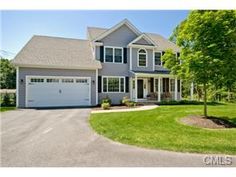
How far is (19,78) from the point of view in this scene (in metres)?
16.8

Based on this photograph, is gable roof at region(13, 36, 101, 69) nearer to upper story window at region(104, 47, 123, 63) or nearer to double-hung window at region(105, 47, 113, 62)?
double-hung window at region(105, 47, 113, 62)

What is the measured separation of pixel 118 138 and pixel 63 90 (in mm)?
11868

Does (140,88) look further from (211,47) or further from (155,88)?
(211,47)

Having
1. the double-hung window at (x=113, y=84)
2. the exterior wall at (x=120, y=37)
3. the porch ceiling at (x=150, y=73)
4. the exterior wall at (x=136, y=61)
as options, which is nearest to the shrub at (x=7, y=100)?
the double-hung window at (x=113, y=84)

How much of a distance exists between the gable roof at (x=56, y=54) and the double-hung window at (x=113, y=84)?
1.74 m

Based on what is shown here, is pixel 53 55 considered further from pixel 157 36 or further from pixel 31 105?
pixel 157 36

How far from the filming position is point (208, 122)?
9250 millimetres

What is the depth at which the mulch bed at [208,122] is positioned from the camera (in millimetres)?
8852

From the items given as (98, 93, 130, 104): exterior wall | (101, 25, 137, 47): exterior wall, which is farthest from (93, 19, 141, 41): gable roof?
(98, 93, 130, 104): exterior wall

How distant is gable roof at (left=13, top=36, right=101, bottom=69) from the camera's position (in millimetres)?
17416

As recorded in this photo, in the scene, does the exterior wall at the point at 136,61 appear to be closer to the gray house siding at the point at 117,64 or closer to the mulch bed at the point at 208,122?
the gray house siding at the point at 117,64

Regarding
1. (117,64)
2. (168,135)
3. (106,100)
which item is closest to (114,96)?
(106,100)
